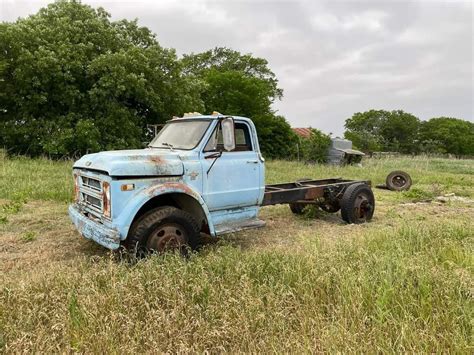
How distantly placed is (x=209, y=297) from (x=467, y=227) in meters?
4.68

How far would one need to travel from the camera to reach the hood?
4.59 meters

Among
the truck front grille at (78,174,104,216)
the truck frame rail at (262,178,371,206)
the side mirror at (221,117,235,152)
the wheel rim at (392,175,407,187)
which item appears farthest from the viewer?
the wheel rim at (392,175,407,187)

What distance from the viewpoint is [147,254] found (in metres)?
4.68

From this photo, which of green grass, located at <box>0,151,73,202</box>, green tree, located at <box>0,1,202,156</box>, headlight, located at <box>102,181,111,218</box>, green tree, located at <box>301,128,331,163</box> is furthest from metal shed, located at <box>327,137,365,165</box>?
headlight, located at <box>102,181,111,218</box>

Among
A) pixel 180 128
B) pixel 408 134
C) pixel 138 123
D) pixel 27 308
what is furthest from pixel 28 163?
pixel 408 134

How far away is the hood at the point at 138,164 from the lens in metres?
4.59

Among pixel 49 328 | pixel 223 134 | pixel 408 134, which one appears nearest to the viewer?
pixel 49 328

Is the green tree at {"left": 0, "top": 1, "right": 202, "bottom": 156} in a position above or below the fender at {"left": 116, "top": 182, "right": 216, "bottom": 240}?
above

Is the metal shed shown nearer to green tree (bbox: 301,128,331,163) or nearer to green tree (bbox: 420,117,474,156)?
green tree (bbox: 301,128,331,163)

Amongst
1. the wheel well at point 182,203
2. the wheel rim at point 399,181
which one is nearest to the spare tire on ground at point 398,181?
Result: the wheel rim at point 399,181

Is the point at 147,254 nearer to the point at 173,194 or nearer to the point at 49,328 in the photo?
the point at 173,194

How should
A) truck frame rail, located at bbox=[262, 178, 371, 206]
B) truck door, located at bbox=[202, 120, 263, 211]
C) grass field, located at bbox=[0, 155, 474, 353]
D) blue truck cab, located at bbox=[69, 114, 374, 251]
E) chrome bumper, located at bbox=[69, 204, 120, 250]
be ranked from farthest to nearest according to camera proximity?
1. truck frame rail, located at bbox=[262, 178, 371, 206]
2. truck door, located at bbox=[202, 120, 263, 211]
3. blue truck cab, located at bbox=[69, 114, 374, 251]
4. chrome bumper, located at bbox=[69, 204, 120, 250]
5. grass field, located at bbox=[0, 155, 474, 353]

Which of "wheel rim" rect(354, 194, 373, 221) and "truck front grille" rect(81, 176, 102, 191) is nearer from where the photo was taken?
"truck front grille" rect(81, 176, 102, 191)

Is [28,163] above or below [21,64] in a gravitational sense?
below
